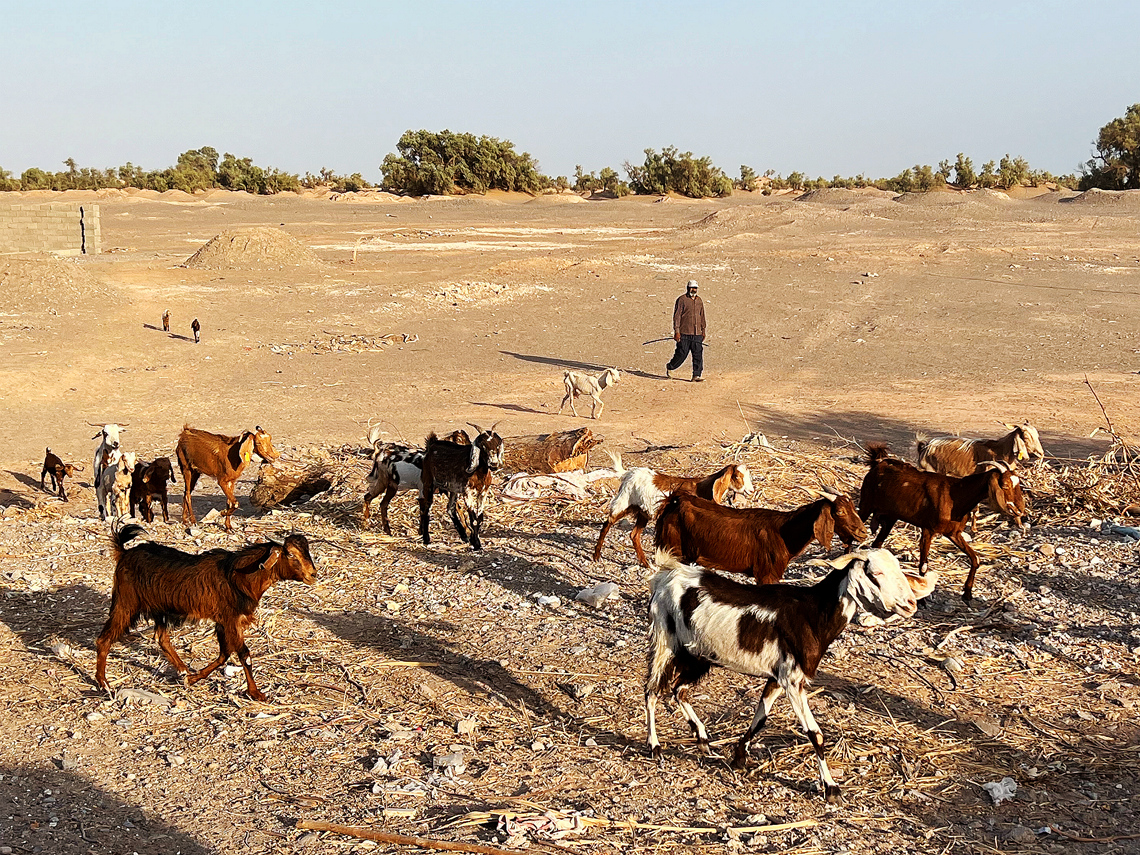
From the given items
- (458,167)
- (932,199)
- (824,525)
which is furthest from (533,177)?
(824,525)

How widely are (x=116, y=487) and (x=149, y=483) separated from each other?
28.3 inches

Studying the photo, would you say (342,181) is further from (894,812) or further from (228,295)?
(894,812)

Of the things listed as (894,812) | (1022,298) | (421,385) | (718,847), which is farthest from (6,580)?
(1022,298)

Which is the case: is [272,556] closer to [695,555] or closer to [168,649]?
[168,649]

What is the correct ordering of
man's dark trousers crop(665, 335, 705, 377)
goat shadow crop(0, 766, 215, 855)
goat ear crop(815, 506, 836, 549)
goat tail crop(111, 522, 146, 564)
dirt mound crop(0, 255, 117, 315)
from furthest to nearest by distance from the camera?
dirt mound crop(0, 255, 117, 315) < man's dark trousers crop(665, 335, 705, 377) < goat ear crop(815, 506, 836, 549) < goat tail crop(111, 522, 146, 564) < goat shadow crop(0, 766, 215, 855)

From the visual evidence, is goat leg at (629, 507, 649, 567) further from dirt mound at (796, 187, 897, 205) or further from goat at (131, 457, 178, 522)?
dirt mound at (796, 187, 897, 205)

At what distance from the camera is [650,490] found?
920 cm

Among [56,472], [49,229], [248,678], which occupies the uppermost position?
[49,229]

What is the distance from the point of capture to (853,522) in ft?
24.6

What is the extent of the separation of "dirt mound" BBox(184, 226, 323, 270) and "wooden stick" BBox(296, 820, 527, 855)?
95.6ft

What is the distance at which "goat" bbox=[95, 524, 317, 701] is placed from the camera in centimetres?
673

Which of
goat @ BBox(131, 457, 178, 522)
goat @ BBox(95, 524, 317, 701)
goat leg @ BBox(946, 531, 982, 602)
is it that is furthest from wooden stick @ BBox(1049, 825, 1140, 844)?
goat @ BBox(131, 457, 178, 522)

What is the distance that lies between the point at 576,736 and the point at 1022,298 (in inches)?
989

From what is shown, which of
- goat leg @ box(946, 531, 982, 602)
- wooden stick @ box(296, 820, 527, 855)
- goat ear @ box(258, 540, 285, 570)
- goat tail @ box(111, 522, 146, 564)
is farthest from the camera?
goat leg @ box(946, 531, 982, 602)
